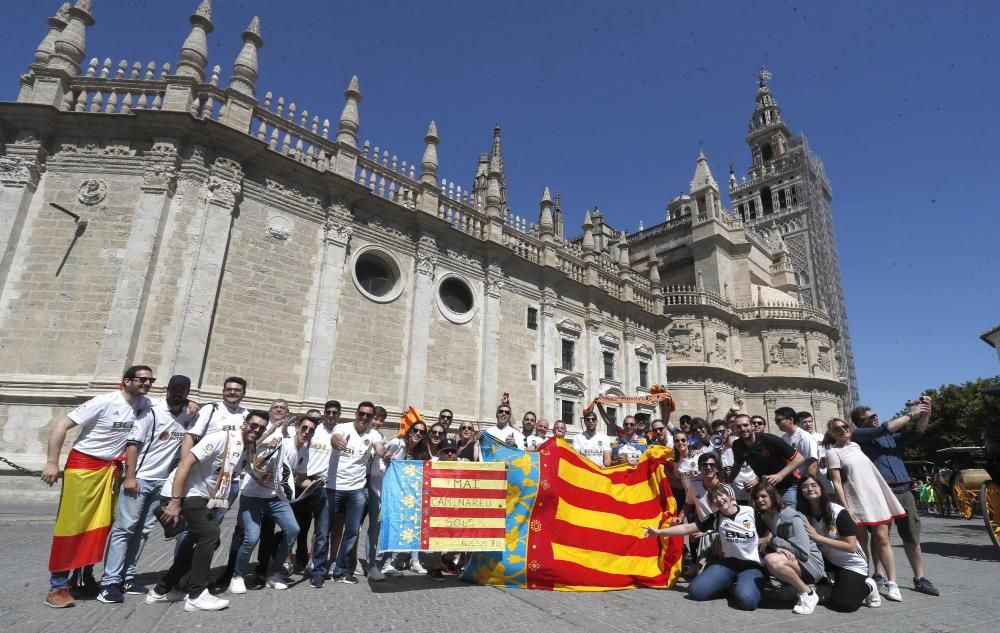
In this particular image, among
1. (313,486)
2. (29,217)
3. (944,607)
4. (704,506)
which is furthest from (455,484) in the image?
(29,217)

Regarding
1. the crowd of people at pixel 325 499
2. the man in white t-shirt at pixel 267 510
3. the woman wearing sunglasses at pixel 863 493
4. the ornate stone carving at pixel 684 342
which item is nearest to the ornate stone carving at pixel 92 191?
the crowd of people at pixel 325 499

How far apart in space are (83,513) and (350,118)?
16044mm

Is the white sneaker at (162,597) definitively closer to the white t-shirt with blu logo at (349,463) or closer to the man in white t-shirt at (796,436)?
the white t-shirt with blu logo at (349,463)

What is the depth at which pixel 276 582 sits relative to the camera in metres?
5.26

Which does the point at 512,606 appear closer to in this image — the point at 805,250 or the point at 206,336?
the point at 206,336

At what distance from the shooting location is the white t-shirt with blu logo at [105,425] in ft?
14.8

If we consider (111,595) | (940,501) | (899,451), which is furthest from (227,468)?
(940,501)

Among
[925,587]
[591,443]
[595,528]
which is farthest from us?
[591,443]

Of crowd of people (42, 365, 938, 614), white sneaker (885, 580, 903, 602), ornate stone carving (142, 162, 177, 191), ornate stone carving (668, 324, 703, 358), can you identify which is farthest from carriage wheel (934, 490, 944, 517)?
ornate stone carving (142, 162, 177, 191)

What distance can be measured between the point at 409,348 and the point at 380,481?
1143 cm

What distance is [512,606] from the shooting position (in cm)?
481

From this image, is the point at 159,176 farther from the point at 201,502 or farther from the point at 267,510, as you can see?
the point at 201,502

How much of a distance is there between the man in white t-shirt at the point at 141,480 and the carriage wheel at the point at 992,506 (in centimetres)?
1152

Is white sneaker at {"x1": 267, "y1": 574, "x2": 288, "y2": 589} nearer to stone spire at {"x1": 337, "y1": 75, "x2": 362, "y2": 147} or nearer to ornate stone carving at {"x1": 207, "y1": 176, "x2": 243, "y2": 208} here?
ornate stone carving at {"x1": 207, "y1": 176, "x2": 243, "y2": 208}
